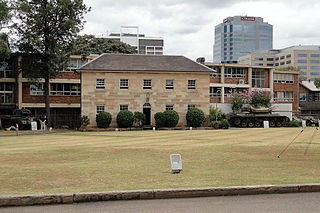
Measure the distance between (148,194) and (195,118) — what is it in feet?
101

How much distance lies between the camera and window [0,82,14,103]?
141 feet

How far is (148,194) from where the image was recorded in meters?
7.59

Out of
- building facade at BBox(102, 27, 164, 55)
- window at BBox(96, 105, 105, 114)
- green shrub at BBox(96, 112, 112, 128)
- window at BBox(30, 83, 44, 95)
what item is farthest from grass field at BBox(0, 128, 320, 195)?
building facade at BBox(102, 27, 164, 55)

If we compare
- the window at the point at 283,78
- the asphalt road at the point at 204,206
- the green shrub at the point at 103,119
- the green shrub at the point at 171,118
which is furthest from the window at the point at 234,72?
the asphalt road at the point at 204,206

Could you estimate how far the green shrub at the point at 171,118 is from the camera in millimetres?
37312

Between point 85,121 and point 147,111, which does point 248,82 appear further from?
point 85,121

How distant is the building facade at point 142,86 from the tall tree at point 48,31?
354cm

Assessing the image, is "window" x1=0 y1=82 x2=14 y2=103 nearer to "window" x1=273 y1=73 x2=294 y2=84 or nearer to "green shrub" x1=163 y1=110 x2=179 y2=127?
"green shrub" x1=163 y1=110 x2=179 y2=127

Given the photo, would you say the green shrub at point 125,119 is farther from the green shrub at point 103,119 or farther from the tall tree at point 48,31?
the tall tree at point 48,31

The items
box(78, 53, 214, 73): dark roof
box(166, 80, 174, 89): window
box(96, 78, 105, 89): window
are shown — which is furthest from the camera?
box(166, 80, 174, 89): window

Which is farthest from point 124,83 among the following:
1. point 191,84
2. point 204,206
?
point 204,206

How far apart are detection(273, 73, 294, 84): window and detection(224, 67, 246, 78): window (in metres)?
6.61

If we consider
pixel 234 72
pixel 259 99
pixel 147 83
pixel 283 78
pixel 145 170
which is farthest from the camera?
pixel 283 78

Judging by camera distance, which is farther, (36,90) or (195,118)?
(36,90)
